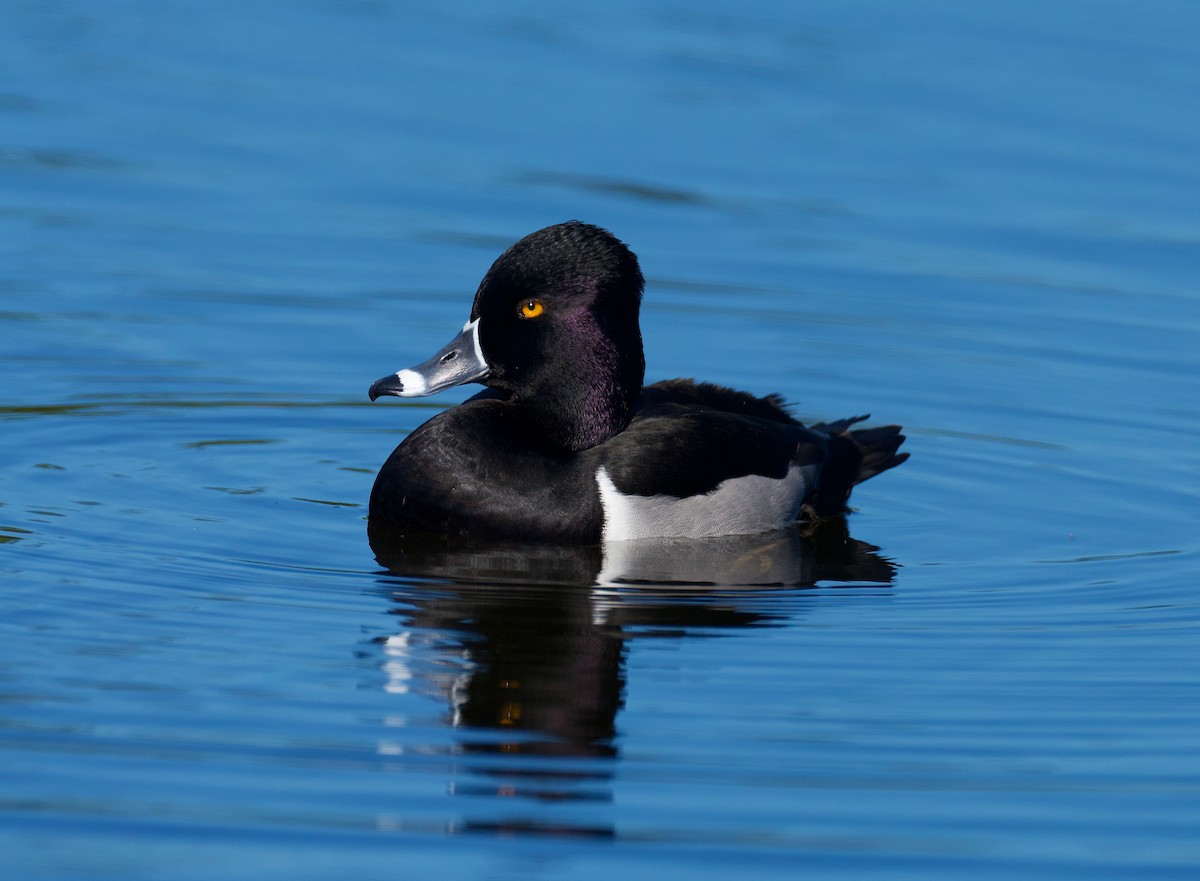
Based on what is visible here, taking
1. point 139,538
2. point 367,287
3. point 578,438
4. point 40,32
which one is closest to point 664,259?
point 367,287

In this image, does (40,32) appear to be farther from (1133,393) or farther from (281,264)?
(1133,393)

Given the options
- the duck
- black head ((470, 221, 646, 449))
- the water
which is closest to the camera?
the water

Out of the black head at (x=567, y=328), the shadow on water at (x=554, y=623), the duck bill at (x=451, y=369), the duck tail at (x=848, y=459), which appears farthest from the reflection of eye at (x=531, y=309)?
the duck tail at (x=848, y=459)

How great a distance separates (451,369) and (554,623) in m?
1.67

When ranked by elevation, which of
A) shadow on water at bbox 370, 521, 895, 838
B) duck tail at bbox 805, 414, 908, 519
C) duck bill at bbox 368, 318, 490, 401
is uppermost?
duck bill at bbox 368, 318, 490, 401

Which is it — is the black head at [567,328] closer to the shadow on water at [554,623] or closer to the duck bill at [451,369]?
the duck bill at [451,369]

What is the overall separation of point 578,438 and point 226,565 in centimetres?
171

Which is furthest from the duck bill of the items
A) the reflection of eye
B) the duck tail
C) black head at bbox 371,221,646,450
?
the duck tail

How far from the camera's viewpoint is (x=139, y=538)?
8.63 m

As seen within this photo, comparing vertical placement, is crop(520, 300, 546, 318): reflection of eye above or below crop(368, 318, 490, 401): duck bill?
above

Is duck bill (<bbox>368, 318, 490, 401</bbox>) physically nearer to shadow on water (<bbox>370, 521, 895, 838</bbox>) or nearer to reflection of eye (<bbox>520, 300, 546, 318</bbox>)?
reflection of eye (<bbox>520, 300, 546, 318</bbox>)

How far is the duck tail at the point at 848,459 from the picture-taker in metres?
9.86

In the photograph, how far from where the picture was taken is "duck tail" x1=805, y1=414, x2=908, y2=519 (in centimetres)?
986

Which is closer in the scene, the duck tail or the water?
the water
